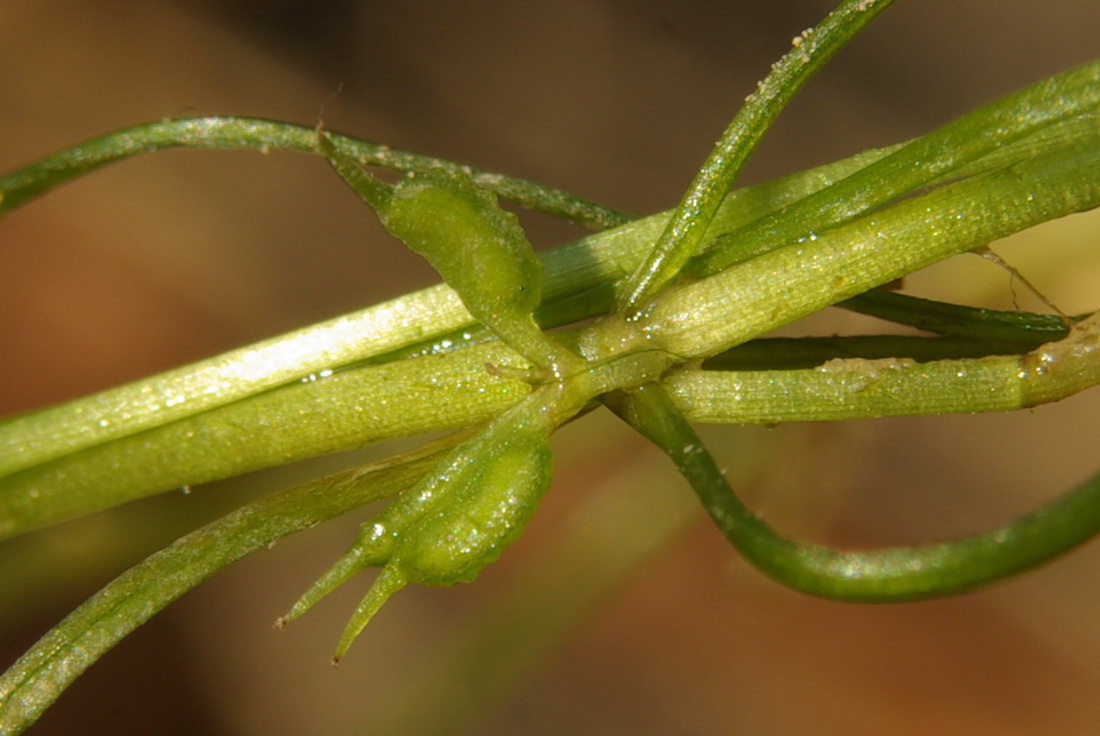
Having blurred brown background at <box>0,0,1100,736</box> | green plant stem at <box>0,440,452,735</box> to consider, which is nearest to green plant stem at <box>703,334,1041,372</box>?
green plant stem at <box>0,440,452,735</box>

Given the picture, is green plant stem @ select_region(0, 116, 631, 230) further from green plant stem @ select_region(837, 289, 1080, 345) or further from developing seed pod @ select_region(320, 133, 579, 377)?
green plant stem @ select_region(837, 289, 1080, 345)

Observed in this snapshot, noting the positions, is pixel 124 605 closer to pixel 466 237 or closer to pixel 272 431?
pixel 272 431

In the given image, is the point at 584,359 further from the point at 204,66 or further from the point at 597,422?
the point at 204,66

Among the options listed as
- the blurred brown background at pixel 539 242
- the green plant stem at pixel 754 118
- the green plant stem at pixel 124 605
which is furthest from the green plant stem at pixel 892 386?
the blurred brown background at pixel 539 242

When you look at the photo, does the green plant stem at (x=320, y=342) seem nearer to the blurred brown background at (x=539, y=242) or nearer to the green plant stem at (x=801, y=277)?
the green plant stem at (x=801, y=277)

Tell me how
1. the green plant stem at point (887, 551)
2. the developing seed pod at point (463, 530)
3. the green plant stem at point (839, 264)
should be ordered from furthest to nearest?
the green plant stem at point (839, 264) → the developing seed pod at point (463, 530) → the green plant stem at point (887, 551)

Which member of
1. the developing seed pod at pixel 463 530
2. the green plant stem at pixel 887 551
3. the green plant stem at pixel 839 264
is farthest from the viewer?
the green plant stem at pixel 839 264

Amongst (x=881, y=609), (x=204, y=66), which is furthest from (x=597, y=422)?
(x=204, y=66)
